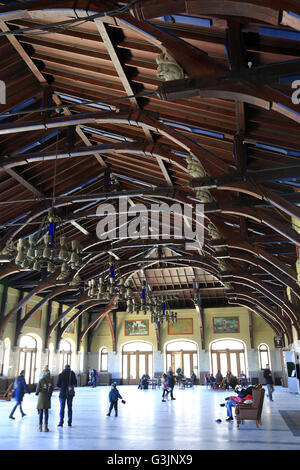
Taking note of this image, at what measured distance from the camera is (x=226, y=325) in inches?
1147

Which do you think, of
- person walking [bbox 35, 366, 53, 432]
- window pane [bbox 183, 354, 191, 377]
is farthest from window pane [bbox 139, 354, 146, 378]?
person walking [bbox 35, 366, 53, 432]

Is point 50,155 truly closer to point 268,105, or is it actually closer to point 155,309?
point 268,105

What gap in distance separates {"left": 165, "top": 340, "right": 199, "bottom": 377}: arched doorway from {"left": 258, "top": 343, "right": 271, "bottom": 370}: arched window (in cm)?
472

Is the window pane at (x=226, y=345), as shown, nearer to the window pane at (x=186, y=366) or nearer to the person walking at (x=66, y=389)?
the window pane at (x=186, y=366)

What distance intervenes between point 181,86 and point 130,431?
278 inches

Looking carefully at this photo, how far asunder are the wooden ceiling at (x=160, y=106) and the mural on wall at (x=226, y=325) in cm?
1392

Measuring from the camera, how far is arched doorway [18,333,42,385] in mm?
21516

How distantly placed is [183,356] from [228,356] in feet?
11.2

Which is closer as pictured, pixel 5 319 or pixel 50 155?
pixel 50 155

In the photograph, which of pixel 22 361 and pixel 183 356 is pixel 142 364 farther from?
pixel 22 361

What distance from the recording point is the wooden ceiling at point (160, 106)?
4578mm

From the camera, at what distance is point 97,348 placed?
30.9m

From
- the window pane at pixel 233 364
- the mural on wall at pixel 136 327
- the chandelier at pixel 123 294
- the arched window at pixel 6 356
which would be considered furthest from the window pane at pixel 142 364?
the arched window at pixel 6 356
